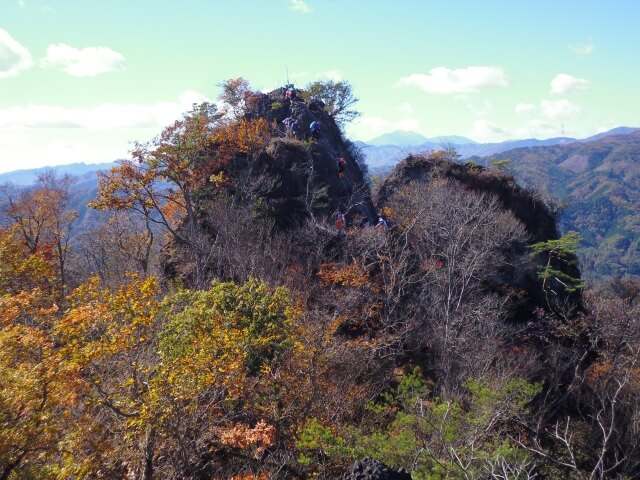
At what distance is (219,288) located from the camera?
12156 mm

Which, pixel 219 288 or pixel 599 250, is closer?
pixel 219 288

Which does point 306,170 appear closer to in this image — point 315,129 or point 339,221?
point 315,129

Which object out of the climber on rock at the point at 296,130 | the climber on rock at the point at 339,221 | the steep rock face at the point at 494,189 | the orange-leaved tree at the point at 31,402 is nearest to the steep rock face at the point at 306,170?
the climber on rock at the point at 296,130

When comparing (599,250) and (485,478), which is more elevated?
(485,478)

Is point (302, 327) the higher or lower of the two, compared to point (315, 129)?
lower

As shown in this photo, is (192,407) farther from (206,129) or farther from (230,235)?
(206,129)

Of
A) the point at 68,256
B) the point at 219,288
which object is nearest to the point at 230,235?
the point at 219,288

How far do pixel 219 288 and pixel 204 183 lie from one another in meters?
14.5

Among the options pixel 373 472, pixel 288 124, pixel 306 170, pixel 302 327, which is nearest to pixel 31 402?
pixel 373 472

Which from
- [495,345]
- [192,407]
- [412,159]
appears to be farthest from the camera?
[412,159]

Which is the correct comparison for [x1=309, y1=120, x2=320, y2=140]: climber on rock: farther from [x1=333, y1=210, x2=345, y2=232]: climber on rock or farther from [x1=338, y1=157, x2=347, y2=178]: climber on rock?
[x1=333, y1=210, x2=345, y2=232]: climber on rock

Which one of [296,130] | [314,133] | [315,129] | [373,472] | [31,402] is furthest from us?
[296,130]

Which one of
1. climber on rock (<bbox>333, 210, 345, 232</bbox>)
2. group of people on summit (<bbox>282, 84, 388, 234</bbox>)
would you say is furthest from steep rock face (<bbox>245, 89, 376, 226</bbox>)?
climber on rock (<bbox>333, 210, 345, 232</bbox>)

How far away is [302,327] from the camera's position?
1478cm
